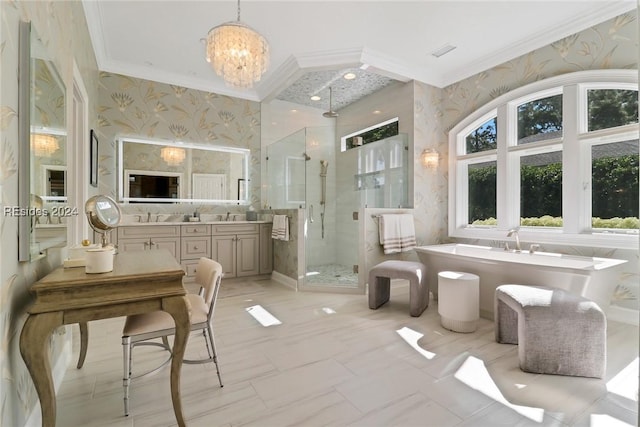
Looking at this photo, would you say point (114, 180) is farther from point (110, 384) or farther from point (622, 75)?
point (622, 75)

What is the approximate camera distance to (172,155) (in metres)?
4.40

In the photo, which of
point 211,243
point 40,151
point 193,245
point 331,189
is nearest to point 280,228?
point 211,243

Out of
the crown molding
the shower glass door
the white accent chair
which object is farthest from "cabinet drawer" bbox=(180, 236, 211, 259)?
the crown molding

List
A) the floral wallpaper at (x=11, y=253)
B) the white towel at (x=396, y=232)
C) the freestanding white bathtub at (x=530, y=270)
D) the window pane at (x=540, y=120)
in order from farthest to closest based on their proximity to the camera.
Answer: the white towel at (x=396, y=232), the window pane at (x=540, y=120), the freestanding white bathtub at (x=530, y=270), the floral wallpaper at (x=11, y=253)

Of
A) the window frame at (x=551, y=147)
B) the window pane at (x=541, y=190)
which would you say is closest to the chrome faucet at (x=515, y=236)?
the window frame at (x=551, y=147)

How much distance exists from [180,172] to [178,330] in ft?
11.5

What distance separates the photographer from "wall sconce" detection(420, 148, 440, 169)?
4.22 m

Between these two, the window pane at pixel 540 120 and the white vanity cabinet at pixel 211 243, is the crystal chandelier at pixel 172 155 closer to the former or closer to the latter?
the white vanity cabinet at pixel 211 243

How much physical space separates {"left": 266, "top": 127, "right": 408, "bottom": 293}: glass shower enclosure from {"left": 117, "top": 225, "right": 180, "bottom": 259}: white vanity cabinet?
1553mm

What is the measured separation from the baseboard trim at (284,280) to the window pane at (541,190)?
2.96 m

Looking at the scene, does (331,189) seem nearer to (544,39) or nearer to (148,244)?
(148,244)

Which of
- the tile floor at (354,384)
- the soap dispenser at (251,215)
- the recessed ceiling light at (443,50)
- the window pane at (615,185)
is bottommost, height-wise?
the tile floor at (354,384)

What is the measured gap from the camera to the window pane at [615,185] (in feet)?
9.50

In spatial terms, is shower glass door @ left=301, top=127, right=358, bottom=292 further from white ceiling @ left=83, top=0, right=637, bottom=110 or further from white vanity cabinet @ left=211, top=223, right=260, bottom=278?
white ceiling @ left=83, top=0, right=637, bottom=110
